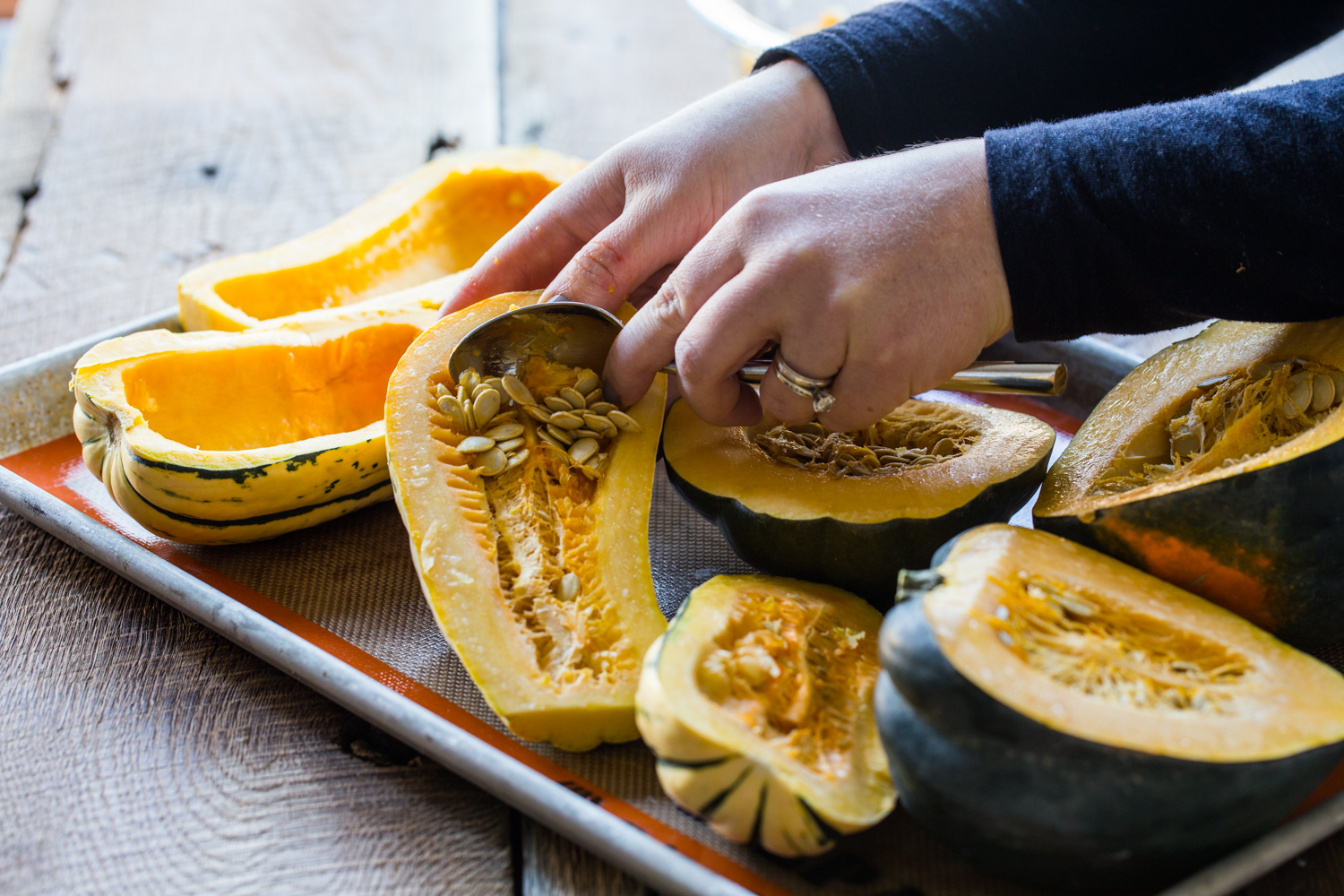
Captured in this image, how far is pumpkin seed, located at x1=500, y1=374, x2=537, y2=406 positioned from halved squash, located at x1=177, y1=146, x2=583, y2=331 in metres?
0.56

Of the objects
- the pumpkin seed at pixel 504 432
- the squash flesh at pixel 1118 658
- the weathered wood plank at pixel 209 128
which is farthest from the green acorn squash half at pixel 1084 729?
the weathered wood plank at pixel 209 128

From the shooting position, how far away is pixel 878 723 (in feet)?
3.00

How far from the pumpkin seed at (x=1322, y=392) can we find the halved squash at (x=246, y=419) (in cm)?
117

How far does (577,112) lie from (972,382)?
2.00 meters

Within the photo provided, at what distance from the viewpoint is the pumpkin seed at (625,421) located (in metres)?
1.32

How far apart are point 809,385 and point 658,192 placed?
424 mm

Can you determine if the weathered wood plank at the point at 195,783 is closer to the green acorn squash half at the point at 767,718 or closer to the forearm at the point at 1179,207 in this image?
the green acorn squash half at the point at 767,718

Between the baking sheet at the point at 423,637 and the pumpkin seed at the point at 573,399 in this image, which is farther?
the pumpkin seed at the point at 573,399

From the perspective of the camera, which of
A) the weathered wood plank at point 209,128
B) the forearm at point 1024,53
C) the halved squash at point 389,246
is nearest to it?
the forearm at point 1024,53

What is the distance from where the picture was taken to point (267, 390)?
1.51 m

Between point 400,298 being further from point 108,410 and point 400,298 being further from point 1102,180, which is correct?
point 1102,180

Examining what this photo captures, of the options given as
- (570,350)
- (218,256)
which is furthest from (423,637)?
(218,256)

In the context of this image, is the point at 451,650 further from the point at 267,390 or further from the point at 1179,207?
the point at 1179,207

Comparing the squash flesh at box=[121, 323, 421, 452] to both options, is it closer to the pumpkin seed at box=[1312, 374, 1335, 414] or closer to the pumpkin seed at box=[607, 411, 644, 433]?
the pumpkin seed at box=[607, 411, 644, 433]
